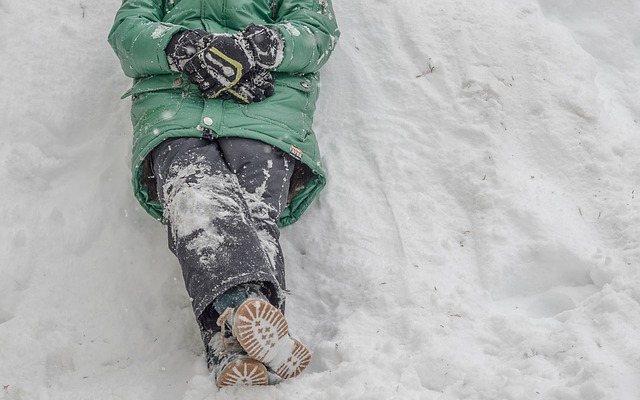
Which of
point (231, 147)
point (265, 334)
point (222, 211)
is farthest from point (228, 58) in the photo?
point (265, 334)

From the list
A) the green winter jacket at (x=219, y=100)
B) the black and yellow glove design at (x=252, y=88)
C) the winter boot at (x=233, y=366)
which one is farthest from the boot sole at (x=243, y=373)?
the black and yellow glove design at (x=252, y=88)

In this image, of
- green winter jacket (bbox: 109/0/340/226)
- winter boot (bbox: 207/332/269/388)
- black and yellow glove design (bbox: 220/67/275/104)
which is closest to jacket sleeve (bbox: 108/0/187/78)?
green winter jacket (bbox: 109/0/340/226)

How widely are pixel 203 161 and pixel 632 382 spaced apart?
5.60 feet

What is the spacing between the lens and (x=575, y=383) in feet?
7.20

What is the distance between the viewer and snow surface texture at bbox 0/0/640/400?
240 cm

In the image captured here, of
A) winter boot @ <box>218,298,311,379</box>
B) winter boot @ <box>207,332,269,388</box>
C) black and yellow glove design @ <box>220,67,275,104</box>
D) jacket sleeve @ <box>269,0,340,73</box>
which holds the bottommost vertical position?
winter boot @ <box>207,332,269,388</box>

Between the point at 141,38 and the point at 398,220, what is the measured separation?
4.53 feet

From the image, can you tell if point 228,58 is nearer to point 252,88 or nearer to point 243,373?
point 252,88

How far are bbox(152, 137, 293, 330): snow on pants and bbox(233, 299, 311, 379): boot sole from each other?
15cm

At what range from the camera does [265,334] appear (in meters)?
2.14

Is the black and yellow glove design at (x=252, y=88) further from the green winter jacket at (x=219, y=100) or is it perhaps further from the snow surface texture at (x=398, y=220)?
the snow surface texture at (x=398, y=220)

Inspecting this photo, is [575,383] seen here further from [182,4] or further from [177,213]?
[182,4]

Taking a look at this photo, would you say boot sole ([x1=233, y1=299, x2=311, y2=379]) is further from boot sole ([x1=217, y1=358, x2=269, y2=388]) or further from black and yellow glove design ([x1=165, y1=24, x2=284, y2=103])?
black and yellow glove design ([x1=165, y1=24, x2=284, y2=103])

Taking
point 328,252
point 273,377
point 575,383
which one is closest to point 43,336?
point 273,377
